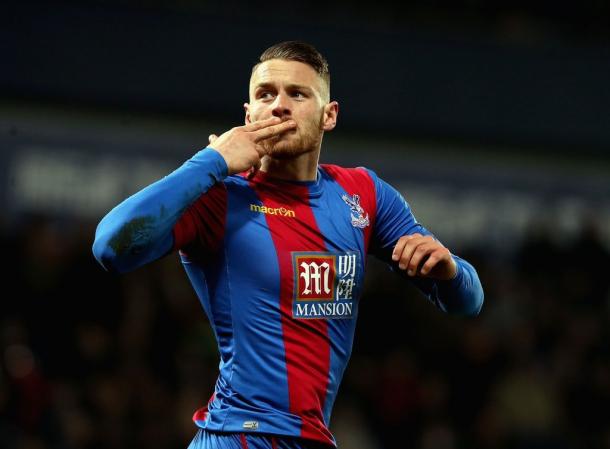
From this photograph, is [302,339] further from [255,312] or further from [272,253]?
[272,253]

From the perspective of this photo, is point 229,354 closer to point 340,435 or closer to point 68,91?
point 340,435

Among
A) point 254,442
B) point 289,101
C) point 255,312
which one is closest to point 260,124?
point 289,101

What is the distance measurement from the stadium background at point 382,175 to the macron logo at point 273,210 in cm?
464

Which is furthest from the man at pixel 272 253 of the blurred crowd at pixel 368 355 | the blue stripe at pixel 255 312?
the blurred crowd at pixel 368 355

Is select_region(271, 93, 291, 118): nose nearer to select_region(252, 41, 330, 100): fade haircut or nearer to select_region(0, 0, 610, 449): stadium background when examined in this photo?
select_region(252, 41, 330, 100): fade haircut

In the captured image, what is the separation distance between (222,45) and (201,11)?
399 mm

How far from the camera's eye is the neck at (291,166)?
3824 mm

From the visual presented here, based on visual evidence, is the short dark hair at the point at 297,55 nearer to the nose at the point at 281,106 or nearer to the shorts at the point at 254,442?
the nose at the point at 281,106

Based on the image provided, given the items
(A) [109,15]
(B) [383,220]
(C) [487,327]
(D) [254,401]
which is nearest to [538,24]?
(C) [487,327]

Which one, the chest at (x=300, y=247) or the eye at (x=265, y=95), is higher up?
the eye at (x=265, y=95)

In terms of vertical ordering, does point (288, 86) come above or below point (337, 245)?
above

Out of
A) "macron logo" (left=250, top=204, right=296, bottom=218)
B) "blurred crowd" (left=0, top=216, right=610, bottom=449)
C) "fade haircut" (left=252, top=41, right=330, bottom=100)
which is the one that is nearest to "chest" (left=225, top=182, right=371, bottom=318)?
"macron logo" (left=250, top=204, right=296, bottom=218)

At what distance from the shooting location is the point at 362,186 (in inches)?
157

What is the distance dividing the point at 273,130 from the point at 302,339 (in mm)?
750
